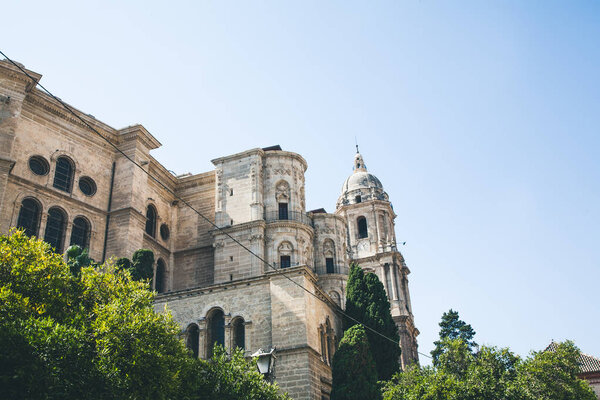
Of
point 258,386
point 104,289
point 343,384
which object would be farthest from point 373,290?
point 104,289

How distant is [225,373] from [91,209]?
16.1 meters

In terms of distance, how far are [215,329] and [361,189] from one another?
31319 mm

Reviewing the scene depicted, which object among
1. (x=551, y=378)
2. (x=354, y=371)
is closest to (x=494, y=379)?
(x=551, y=378)

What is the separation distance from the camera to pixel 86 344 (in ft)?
42.2

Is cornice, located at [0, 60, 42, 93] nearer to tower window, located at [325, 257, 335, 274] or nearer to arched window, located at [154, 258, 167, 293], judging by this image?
arched window, located at [154, 258, 167, 293]

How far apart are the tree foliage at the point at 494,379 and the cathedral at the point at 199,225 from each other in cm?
322

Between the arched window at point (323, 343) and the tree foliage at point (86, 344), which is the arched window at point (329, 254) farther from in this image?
the tree foliage at point (86, 344)

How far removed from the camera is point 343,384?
70.5 ft

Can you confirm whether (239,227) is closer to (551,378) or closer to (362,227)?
(551,378)

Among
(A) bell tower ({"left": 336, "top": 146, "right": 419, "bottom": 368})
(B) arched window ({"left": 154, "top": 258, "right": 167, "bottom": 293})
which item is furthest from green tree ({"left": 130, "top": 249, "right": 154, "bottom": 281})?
(A) bell tower ({"left": 336, "top": 146, "right": 419, "bottom": 368})

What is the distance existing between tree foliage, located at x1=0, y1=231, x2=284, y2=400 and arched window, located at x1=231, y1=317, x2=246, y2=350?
4699 mm

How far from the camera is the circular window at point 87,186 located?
29.7 meters

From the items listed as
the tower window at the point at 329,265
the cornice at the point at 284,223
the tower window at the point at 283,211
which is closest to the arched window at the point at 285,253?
the cornice at the point at 284,223

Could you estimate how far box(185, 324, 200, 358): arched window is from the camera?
23391 millimetres
